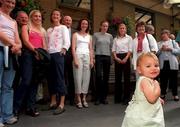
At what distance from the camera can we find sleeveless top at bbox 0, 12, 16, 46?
562cm

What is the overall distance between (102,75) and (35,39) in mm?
2075

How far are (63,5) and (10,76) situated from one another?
6.56m

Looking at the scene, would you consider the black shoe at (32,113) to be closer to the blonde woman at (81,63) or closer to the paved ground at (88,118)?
the paved ground at (88,118)

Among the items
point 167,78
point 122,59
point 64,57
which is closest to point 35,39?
point 64,57

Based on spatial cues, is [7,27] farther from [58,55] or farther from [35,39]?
Answer: [58,55]

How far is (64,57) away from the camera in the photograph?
709 centimetres

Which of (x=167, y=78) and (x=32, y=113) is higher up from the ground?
(x=167, y=78)

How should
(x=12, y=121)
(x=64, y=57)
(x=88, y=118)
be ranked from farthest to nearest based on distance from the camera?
(x=64, y=57) < (x=88, y=118) < (x=12, y=121)

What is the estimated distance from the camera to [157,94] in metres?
3.38

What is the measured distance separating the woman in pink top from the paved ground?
0.85ft

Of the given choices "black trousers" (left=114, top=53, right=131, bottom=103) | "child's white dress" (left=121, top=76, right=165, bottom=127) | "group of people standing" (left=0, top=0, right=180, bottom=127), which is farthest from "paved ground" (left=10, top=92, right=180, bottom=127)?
"child's white dress" (left=121, top=76, right=165, bottom=127)

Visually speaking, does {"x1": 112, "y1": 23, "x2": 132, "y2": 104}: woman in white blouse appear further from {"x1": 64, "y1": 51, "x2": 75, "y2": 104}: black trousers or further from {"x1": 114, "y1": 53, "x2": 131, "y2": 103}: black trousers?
{"x1": 64, "y1": 51, "x2": 75, "y2": 104}: black trousers

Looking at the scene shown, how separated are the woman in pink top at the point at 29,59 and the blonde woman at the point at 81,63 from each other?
3.04ft

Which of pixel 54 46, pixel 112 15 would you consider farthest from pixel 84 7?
pixel 54 46
